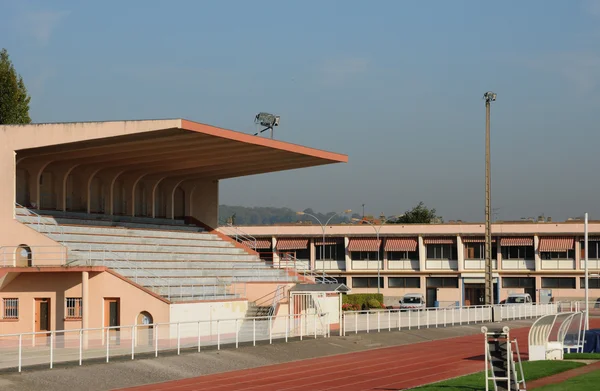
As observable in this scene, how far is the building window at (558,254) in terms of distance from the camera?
79750 mm

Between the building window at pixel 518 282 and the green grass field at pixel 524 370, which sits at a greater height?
the green grass field at pixel 524 370

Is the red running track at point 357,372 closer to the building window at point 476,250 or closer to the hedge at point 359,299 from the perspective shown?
the hedge at point 359,299

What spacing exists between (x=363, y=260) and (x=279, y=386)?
59.5 metres

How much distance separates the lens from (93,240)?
142 feet

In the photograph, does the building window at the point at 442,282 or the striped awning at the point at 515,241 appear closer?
the striped awning at the point at 515,241

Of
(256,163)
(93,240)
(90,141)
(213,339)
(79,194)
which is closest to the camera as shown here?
(213,339)

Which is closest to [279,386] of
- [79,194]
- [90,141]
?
[90,141]

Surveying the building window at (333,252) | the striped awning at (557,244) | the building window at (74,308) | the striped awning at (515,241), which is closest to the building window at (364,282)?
the building window at (333,252)

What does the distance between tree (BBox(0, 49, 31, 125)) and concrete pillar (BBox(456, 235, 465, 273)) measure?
121 feet

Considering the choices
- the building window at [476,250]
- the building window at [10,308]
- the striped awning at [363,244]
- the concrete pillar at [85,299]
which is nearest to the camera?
the concrete pillar at [85,299]

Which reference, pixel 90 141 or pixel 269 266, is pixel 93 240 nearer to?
pixel 90 141

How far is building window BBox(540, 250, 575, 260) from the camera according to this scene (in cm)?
7975

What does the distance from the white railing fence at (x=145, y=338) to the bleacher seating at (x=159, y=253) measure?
200 inches

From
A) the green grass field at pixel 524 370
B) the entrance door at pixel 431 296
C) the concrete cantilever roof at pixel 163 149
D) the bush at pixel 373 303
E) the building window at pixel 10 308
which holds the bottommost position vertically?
the entrance door at pixel 431 296
